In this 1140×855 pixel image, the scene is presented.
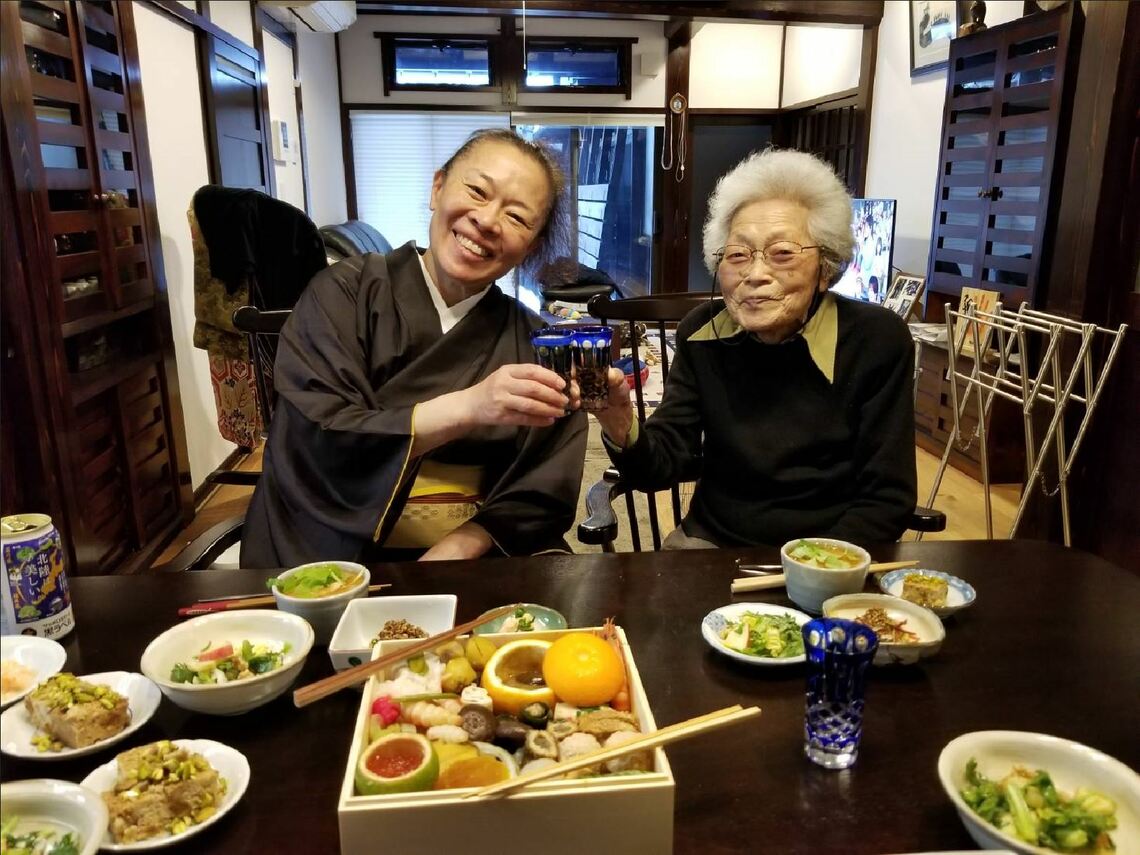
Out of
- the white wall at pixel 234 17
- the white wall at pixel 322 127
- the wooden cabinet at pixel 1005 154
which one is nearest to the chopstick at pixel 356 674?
the wooden cabinet at pixel 1005 154

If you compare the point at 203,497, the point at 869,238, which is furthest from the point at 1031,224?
the point at 203,497

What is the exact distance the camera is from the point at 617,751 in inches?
24.5

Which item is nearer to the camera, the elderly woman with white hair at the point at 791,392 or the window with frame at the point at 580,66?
the elderly woman with white hair at the point at 791,392

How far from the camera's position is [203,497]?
3631mm

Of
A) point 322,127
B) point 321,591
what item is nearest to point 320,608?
point 321,591

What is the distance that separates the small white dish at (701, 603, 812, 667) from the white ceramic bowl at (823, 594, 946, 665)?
50 mm

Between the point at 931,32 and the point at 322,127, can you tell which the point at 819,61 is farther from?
the point at 322,127

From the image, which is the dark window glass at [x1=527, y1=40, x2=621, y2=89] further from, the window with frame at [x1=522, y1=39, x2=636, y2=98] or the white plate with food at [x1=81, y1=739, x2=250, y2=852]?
the white plate with food at [x1=81, y1=739, x2=250, y2=852]

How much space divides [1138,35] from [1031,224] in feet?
4.33

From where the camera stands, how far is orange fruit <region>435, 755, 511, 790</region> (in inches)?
24.7

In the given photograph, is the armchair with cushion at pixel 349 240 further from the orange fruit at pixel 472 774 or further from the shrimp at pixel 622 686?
the orange fruit at pixel 472 774

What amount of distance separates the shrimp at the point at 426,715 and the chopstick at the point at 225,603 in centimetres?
42

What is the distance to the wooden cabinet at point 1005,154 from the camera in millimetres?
3518

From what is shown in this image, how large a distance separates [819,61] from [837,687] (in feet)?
21.9
